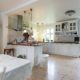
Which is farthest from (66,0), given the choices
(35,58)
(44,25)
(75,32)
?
(44,25)

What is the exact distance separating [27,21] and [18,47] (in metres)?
3.25

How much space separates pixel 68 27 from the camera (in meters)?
8.10

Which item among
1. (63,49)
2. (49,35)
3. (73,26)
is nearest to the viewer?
(73,26)

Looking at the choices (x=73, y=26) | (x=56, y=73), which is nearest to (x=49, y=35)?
(x=73, y=26)

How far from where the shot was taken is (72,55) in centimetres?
769

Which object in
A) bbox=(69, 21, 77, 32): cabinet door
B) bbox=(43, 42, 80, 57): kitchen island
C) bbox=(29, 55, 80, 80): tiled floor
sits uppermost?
bbox=(69, 21, 77, 32): cabinet door

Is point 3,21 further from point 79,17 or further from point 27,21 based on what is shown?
point 79,17

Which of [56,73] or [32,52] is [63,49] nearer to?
[32,52]

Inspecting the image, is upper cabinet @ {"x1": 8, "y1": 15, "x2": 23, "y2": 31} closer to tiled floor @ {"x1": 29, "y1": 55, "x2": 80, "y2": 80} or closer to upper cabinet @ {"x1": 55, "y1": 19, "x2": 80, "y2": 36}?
tiled floor @ {"x1": 29, "y1": 55, "x2": 80, "y2": 80}

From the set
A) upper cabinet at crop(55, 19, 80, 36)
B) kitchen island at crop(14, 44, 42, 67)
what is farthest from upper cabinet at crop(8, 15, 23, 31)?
upper cabinet at crop(55, 19, 80, 36)

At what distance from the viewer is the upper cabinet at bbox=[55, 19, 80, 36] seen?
7.78 meters

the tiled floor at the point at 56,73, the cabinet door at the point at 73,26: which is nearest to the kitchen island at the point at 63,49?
the cabinet door at the point at 73,26

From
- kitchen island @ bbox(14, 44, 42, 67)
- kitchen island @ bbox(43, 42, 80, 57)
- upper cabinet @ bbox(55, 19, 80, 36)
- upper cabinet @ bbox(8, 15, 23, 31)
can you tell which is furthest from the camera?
upper cabinet @ bbox(55, 19, 80, 36)

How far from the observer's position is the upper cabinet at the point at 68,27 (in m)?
7.78
